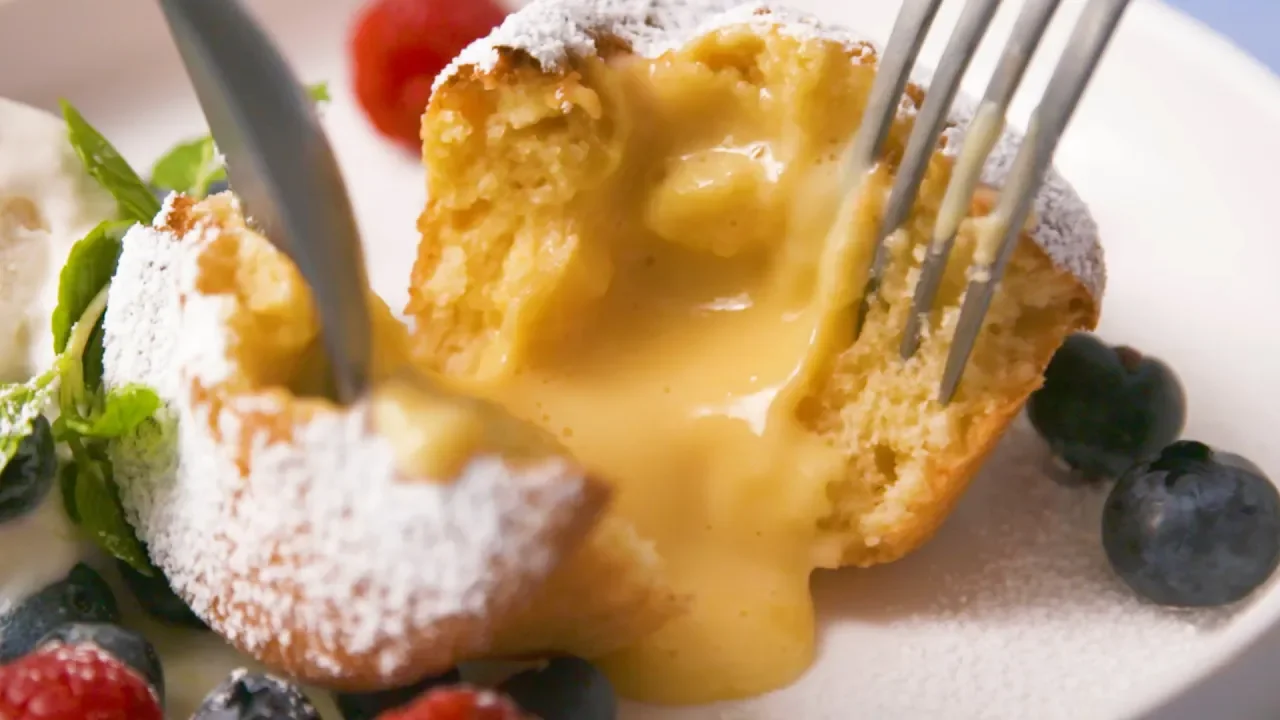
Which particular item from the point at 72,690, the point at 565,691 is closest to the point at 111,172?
the point at 72,690

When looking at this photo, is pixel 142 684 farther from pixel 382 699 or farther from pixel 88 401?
pixel 88 401

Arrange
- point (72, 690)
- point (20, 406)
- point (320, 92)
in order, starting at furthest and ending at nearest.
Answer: point (320, 92) < point (20, 406) < point (72, 690)

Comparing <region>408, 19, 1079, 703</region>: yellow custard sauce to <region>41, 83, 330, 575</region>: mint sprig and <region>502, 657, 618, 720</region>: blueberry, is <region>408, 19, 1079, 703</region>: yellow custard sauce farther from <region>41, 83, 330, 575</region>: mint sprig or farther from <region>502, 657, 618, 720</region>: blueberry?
<region>41, 83, 330, 575</region>: mint sprig

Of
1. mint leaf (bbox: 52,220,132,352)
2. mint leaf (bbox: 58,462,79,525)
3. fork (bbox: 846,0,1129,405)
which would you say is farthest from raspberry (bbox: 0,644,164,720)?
fork (bbox: 846,0,1129,405)

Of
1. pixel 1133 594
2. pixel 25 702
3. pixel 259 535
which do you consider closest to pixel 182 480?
pixel 259 535

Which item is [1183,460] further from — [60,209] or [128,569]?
[60,209]

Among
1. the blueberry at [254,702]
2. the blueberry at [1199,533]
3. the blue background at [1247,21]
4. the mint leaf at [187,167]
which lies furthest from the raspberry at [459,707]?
the blue background at [1247,21]

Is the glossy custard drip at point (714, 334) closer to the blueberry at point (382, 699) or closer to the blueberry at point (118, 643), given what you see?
the blueberry at point (382, 699)

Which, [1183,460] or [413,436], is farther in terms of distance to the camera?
[1183,460]
